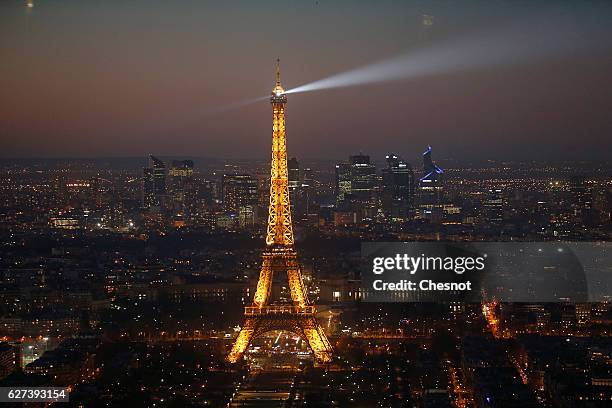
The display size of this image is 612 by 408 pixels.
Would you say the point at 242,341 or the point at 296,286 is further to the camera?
the point at 296,286

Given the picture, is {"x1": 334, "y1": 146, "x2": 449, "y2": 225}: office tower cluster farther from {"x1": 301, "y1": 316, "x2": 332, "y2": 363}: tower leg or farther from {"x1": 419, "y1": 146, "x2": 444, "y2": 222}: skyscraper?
{"x1": 301, "y1": 316, "x2": 332, "y2": 363}: tower leg

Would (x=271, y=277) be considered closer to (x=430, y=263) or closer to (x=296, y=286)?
(x=296, y=286)

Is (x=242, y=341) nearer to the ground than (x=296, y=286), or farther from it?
nearer to the ground

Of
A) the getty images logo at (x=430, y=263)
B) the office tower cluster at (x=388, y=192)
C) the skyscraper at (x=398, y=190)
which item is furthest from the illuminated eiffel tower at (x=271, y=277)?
the skyscraper at (x=398, y=190)

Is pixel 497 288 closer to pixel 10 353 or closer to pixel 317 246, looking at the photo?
pixel 317 246

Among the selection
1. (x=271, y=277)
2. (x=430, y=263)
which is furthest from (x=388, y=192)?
(x=430, y=263)

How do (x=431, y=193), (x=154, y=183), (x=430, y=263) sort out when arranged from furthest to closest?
(x=154, y=183)
(x=431, y=193)
(x=430, y=263)

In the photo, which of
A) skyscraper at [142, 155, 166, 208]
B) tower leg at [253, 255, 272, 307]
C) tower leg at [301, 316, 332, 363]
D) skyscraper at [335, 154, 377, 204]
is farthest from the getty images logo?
skyscraper at [142, 155, 166, 208]

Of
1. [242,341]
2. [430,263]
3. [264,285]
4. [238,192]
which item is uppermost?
[238,192]
